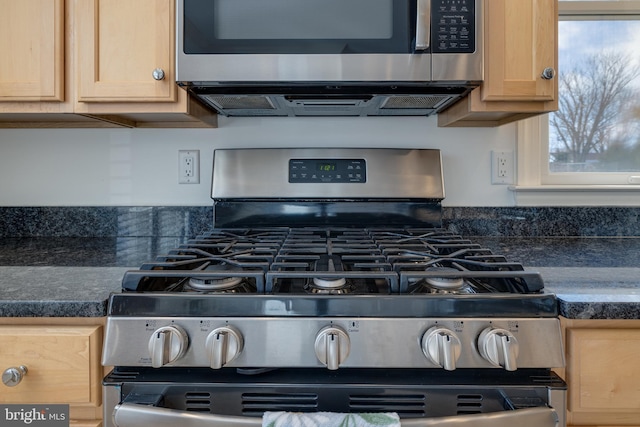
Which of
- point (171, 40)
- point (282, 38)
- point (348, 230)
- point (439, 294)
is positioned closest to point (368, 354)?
point (439, 294)

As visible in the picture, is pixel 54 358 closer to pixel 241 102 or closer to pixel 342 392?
pixel 342 392

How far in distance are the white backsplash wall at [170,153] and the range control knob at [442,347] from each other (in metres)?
0.80

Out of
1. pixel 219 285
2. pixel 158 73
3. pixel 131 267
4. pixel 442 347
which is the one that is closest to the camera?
pixel 442 347

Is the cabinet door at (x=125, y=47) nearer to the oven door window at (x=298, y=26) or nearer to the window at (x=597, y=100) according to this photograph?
the oven door window at (x=298, y=26)

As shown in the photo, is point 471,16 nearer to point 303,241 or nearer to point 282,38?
point 282,38

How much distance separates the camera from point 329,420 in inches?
26.2

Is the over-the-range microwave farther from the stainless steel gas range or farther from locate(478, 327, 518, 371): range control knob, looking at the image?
locate(478, 327, 518, 371): range control knob

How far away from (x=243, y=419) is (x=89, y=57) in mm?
950

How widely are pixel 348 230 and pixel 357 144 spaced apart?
1.00ft

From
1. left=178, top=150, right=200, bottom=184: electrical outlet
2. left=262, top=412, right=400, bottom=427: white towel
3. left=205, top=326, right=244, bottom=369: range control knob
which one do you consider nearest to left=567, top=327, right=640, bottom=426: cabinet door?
left=262, top=412, right=400, bottom=427: white towel

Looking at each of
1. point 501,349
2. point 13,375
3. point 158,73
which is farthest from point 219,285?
point 158,73

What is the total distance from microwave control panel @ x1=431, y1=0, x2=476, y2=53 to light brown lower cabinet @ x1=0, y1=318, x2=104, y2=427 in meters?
0.97

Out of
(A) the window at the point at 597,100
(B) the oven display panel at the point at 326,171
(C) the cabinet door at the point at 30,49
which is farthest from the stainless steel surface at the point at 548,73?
(C) the cabinet door at the point at 30,49

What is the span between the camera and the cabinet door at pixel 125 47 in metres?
1.06
